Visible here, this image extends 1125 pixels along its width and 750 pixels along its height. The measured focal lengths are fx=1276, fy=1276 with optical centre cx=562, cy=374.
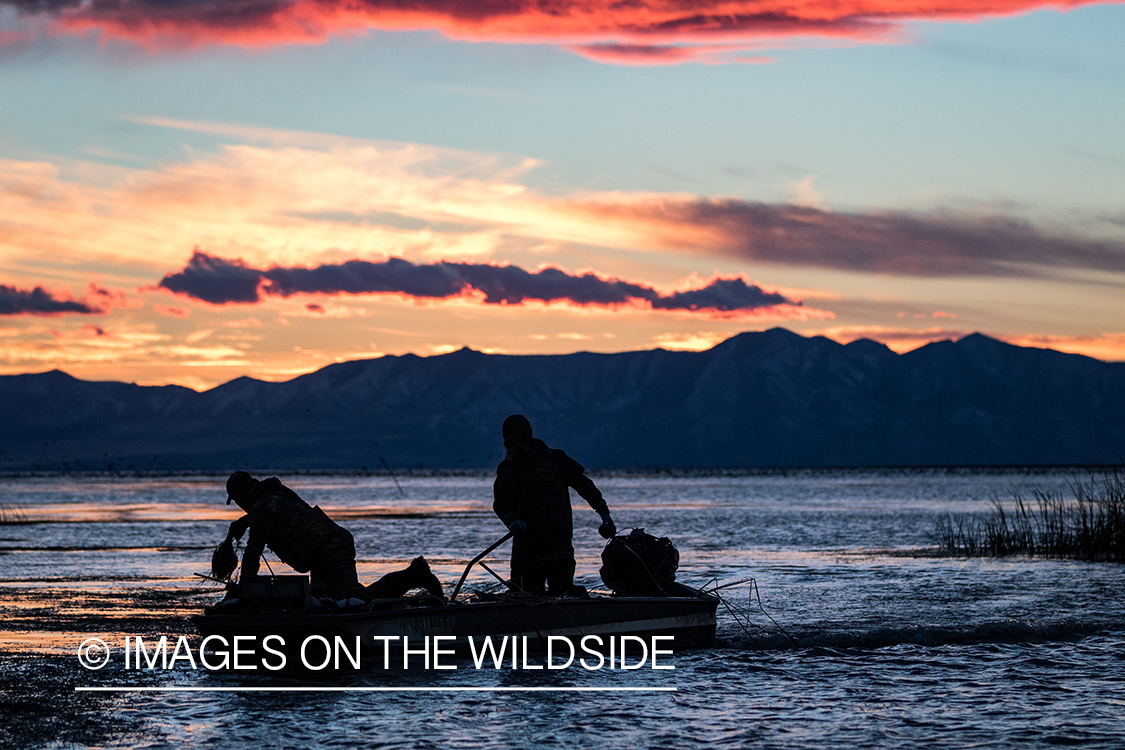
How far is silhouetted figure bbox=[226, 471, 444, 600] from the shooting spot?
1425 cm

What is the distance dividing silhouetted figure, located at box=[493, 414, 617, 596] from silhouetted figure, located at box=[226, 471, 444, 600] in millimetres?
1151

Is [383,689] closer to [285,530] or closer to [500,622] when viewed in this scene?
[500,622]

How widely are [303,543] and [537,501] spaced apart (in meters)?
2.73

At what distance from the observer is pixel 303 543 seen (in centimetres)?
1460

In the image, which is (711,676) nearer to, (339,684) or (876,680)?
(876,680)

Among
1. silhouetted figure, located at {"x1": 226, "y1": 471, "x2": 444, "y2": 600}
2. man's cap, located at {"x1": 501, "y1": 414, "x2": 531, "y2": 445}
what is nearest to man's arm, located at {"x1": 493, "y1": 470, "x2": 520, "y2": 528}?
man's cap, located at {"x1": 501, "y1": 414, "x2": 531, "y2": 445}

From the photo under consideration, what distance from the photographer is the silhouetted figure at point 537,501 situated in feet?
48.6

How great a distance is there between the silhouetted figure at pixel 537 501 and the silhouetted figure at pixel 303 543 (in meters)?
1.15

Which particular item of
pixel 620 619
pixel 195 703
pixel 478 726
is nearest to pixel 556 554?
pixel 620 619

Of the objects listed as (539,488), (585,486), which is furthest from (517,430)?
(585,486)

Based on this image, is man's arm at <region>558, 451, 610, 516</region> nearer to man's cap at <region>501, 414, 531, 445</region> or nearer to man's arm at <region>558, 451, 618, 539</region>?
man's arm at <region>558, 451, 618, 539</region>

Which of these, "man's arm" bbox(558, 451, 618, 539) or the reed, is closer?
"man's arm" bbox(558, 451, 618, 539)

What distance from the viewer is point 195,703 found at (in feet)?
43.3

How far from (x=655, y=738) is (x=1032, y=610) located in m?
11.3
